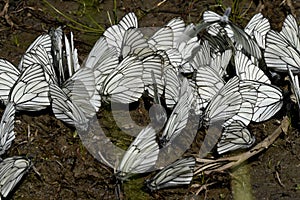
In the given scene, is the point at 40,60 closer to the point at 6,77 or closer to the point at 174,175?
the point at 6,77

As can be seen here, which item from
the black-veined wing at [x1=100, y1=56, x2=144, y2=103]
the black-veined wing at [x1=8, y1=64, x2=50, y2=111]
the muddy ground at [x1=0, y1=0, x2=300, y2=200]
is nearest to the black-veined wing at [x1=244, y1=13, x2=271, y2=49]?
the muddy ground at [x1=0, y1=0, x2=300, y2=200]

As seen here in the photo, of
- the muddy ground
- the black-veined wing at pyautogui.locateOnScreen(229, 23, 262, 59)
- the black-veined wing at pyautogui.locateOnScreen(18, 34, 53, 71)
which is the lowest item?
the muddy ground

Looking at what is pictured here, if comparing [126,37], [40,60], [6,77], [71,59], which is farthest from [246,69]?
[6,77]

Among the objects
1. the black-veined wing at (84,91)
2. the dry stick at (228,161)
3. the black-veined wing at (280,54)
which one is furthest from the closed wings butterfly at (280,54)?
the black-veined wing at (84,91)

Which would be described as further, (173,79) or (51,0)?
(51,0)

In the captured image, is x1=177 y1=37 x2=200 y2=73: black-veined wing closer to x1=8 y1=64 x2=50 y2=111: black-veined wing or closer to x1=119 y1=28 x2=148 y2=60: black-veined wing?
x1=119 y1=28 x2=148 y2=60: black-veined wing

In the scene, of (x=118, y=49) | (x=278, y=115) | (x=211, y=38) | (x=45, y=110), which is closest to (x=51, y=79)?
(x=45, y=110)

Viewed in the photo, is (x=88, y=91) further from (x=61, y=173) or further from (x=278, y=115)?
(x=278, y=115)
